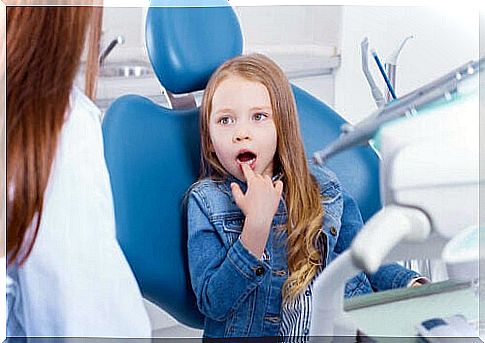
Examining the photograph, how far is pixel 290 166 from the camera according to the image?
1182mm

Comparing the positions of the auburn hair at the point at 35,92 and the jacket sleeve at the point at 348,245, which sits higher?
the auburn hair at the point at 35,92

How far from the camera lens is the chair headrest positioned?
3.90 feet

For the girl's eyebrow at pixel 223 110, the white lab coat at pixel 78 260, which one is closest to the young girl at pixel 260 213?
the girl's eyebrow at pixel 223 110

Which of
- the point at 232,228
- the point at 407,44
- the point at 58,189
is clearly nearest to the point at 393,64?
the point at 407,44

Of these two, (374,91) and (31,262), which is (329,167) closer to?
(374,91)

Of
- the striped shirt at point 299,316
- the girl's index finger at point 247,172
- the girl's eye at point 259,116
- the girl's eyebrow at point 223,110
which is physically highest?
the girl's eyebrow at point 223,110

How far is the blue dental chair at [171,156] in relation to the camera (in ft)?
3.88

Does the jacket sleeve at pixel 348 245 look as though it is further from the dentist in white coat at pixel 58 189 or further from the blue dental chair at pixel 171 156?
the dentist in white coat at pixel 58 189

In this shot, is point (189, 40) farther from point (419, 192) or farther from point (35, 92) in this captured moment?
point (419, 192)

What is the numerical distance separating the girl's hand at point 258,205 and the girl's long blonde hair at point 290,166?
0.07 ft

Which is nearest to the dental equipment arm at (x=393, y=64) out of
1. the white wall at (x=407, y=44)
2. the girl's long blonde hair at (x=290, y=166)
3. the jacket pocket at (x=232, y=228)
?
the white wall at (x=407, y=44)

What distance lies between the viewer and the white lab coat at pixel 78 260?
3.88ft

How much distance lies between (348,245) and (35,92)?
18.5 inches

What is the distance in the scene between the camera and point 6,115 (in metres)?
1.20
